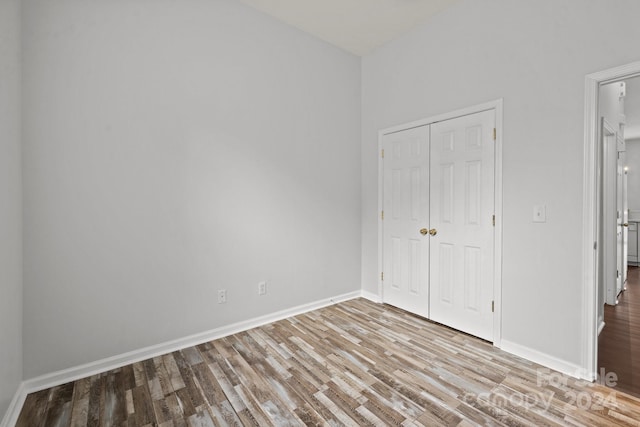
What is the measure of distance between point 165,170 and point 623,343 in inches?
169

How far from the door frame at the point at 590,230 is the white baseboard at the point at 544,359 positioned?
5 centimetres

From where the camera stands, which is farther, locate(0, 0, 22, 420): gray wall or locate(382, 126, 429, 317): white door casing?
locate(382, 126, 429, 317): white door casing

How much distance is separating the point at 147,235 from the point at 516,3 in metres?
3.57

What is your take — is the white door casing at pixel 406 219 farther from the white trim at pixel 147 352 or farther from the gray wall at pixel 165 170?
the white trim at pixel 147 352

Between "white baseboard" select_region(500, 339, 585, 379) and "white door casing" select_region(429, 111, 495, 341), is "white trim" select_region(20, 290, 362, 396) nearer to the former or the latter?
"white door casing" select_region(429, 111, 495, 341)

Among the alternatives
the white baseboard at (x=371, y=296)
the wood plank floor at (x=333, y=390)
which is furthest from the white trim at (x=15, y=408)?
the white baseboard at (x=371, y=296)

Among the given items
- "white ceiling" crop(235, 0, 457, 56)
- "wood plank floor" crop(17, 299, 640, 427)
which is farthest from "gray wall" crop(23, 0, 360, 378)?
"wood plank floor" crop(17, 299, 640, 427)

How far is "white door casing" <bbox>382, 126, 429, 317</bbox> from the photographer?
10.5 ft

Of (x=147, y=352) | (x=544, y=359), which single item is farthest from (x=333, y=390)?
(x=544, y=359)

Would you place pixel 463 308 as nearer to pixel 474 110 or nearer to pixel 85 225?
pixel 474 110

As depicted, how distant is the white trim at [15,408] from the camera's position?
1.68 metres

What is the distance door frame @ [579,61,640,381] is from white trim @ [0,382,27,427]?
367 centimetres

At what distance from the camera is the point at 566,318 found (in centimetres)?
222

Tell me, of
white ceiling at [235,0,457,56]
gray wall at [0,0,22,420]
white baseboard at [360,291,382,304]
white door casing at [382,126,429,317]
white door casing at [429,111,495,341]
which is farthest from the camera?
white baseboard at [360,291,382,304]
